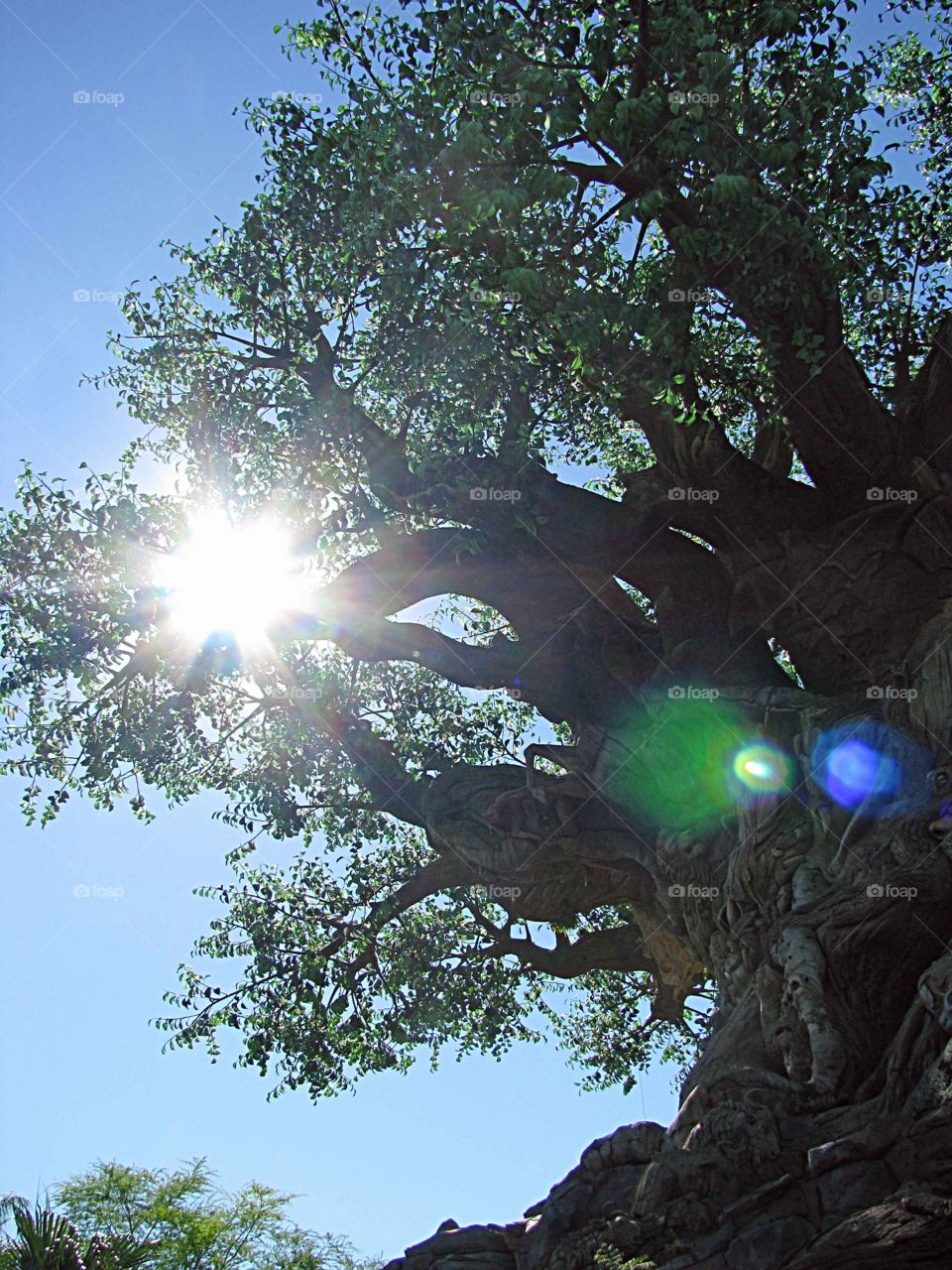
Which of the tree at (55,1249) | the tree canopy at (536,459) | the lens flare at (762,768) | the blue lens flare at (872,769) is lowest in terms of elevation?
the tree at (55,1249)

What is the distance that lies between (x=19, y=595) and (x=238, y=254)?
427 centimetres

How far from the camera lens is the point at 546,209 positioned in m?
9.15

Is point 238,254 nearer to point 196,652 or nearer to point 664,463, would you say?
point 196,652

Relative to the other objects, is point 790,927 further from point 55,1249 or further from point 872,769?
point 55,1249

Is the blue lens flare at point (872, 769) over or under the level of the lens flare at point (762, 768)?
under

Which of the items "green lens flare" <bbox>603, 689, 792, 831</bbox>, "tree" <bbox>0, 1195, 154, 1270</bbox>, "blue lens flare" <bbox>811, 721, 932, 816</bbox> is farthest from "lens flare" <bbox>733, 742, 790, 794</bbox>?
"tree" <bbox>0, 1195, 154, 1270</bbox>

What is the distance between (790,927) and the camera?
A: 7984 millimetres

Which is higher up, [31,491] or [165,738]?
[31,491]

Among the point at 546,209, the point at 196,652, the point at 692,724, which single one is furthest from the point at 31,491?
the point at 692,724

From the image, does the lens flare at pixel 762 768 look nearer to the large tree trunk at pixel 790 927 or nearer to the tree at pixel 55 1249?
the large tree trunk at pixel 790 927

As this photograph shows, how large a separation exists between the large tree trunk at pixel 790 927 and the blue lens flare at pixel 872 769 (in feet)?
0.08

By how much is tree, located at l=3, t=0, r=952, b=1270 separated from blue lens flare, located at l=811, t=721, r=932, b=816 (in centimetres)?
3

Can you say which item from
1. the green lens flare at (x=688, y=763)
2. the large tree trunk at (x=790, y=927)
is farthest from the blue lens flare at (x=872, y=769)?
the green lens flare at (x=688, y=763)

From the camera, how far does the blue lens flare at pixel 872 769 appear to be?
8.14 metres
